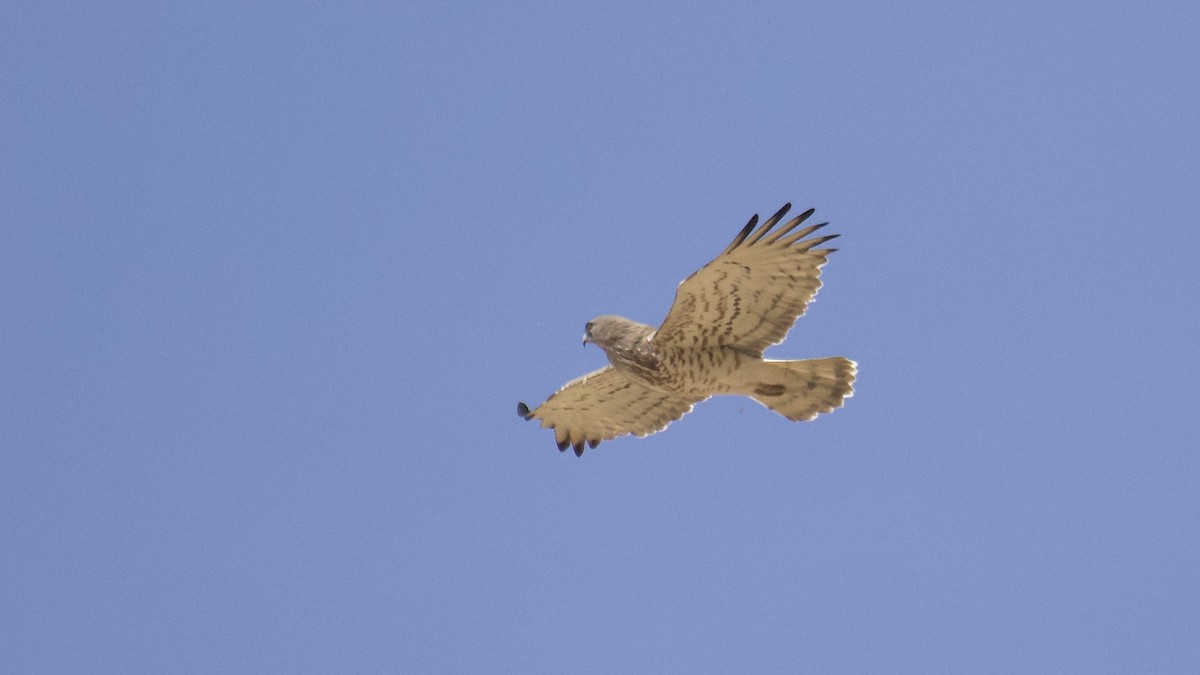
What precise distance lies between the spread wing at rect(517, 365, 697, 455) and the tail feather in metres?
1.08

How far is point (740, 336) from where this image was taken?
45.9ft

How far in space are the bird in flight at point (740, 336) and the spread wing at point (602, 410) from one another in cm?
8

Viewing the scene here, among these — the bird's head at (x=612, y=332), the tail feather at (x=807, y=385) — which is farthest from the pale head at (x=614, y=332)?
the tail feather at (x=807, y=385)

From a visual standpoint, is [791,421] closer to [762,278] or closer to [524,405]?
[762,278]

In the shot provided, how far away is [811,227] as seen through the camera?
13.3 meters

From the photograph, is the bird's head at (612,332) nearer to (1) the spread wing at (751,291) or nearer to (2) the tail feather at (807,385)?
(1) the spread wing at (751,291)

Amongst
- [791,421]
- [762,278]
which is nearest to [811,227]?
[762,278]

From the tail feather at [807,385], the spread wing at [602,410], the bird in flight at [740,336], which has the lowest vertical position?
the tail feather at [807,385]

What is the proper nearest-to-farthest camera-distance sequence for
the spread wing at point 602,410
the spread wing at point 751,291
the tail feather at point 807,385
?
the spread wing at point 751,291 → the tail feather at point 807,385 → the spread wing at point 602,410

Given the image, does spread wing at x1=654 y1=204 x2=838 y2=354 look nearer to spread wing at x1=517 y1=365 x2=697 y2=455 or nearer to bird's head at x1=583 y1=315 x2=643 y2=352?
bird's head at x1=583 y1=315 x2=643 y2=352

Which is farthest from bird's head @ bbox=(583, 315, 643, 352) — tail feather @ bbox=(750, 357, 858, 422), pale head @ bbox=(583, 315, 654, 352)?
tail feather @ bbox=(750, 357, 858, 422)

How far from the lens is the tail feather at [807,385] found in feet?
46.0

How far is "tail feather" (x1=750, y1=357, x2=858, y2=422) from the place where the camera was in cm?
1402

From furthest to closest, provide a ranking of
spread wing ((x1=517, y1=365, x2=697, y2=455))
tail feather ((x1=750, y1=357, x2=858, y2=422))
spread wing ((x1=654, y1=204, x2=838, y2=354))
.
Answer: spread wing ((x1=517, y1=365, x2=697, y2=455))
tail feather ((x1=750, y1=357, x2=858, y2=422))
spread wing ((x1=654, y1=204, x2=838, y2=354))
